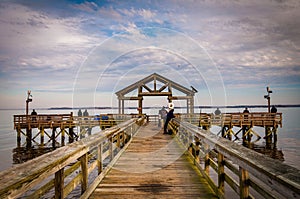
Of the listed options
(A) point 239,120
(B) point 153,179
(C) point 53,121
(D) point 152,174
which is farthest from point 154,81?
(B) point 153,179

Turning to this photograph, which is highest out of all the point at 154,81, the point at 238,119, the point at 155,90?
the point at 154,81

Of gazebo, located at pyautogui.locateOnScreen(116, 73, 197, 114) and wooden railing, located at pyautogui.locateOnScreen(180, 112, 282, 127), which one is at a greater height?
gazebo, located at pyautogui.locateOnScreen(116, 73, 197, 114)

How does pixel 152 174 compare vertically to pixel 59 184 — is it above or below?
below

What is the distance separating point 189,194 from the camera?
4262 mm

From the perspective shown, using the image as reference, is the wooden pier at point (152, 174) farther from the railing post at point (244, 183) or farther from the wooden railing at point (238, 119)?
the wooden railing at point (238, 119)

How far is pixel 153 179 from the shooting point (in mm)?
5191

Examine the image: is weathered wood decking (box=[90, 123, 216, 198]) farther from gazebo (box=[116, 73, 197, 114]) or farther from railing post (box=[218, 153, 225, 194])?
gazebo (box=[116, 73, 197, 114])

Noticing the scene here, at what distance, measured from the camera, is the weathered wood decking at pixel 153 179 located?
4.29 m

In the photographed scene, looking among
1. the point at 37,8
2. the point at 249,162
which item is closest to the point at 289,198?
the point at 249,162

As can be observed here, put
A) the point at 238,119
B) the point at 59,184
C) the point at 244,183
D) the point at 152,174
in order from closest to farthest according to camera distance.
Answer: the point at 59,184, the point at 244,183, the point at 152,174, the point at 238,119

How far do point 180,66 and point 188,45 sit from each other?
3955 mm

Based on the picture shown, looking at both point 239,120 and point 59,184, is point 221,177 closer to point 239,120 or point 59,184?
point 59,184

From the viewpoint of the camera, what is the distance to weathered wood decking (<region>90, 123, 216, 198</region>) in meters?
4.29

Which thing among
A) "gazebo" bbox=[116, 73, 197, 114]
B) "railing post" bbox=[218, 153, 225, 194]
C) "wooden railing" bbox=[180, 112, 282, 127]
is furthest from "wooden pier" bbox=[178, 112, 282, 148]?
"railing post" bbox=[218, 153, 225, 194]
